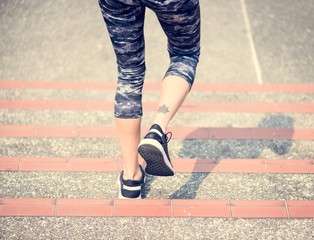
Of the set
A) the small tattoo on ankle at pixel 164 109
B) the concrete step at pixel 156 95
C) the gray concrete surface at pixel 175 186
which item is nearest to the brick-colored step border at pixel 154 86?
the concrete step at pixel 156 95

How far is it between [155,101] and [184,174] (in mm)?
1001

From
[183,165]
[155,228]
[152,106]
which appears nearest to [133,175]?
[155,228]

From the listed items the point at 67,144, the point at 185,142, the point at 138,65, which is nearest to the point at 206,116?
the point at 185,142

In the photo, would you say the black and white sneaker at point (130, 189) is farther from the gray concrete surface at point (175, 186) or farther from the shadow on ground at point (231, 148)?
the shadow on ground at point (231, 148)

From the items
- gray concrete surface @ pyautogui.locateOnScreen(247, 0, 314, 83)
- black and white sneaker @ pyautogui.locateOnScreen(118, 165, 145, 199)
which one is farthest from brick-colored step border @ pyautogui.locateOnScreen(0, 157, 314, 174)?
gray concrete surface @ pyautogui.locateOnScreen(247, 0, 314, 83)

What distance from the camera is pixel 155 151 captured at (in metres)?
2.23

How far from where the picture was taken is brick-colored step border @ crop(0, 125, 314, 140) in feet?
10.8

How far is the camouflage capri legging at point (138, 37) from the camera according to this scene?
84.7 inches

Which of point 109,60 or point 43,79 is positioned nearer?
point 43,79

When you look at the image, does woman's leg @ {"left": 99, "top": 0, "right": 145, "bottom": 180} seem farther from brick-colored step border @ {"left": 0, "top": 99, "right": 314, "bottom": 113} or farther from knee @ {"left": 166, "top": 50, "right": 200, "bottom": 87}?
brick-colored step border @ {"left": 0, "top": 99, "right": 314, "bottom": 113}

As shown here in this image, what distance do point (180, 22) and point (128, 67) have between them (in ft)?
1.22

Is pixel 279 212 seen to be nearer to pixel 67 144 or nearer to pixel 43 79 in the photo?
pixel 67 144

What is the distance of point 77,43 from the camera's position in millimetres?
4711

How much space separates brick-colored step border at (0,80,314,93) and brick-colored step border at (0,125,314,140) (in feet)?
2.07
